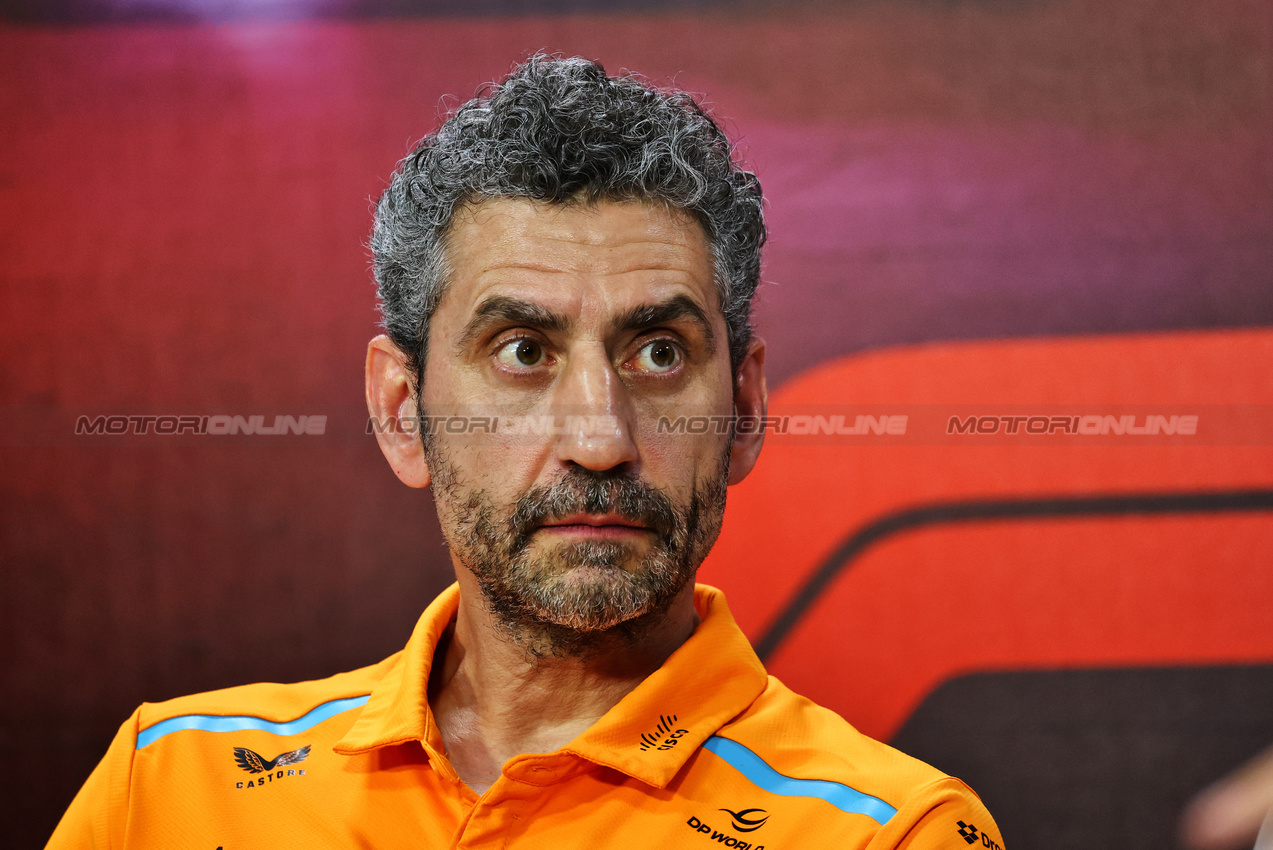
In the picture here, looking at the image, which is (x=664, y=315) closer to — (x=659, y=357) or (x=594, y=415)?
(x=659, y=357)

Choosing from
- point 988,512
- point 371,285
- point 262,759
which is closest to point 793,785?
point 262,759

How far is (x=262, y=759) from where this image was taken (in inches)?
54.9

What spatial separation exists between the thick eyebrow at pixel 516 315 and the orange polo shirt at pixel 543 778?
46 centimetres

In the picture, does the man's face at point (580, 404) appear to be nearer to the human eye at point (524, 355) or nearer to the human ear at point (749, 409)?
the human eye at point (524, 355)

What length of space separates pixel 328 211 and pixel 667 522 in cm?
137

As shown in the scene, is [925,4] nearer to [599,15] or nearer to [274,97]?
[599,15]

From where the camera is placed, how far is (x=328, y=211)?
7.33 ft

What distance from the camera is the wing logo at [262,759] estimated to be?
4.53ft

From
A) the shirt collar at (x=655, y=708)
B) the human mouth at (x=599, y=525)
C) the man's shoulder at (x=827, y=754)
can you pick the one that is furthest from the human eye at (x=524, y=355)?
the man's shoulder at (x=827, y=754)

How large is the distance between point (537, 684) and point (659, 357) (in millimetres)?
466

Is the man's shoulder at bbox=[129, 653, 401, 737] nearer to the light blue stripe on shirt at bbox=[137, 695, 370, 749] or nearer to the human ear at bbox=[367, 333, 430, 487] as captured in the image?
the light blue stripe on shirt at bbox=[137, 695, 370, 749]

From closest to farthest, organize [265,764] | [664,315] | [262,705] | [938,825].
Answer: [938,825] → [664,315] → [265,764] → [262,705]

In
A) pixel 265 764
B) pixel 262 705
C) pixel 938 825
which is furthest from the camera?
pixel 262 705

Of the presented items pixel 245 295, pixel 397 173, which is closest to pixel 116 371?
pixel 245 295
